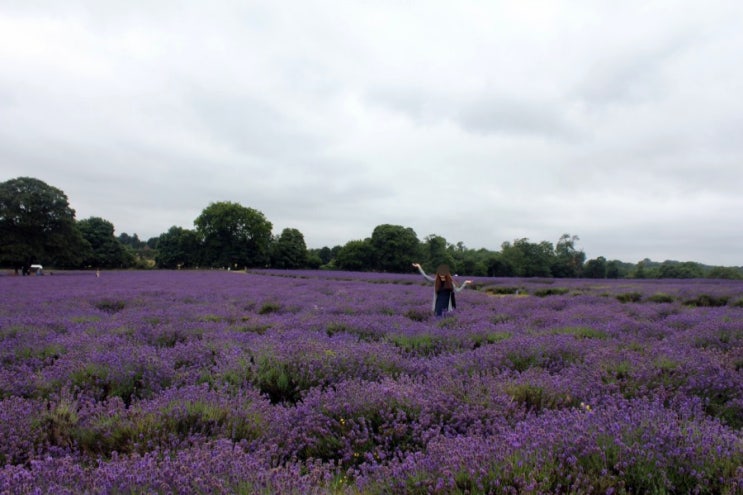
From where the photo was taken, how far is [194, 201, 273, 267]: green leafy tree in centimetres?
6831

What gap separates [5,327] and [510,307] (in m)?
8.96

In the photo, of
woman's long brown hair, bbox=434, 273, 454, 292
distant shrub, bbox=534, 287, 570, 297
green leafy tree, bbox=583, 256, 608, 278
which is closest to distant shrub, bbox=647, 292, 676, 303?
distant shrub, bbox=534, 287, 570, 297

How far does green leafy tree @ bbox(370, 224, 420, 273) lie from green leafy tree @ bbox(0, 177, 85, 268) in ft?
126

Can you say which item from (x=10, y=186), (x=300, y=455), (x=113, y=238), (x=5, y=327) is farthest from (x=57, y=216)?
(x=300, y=455)

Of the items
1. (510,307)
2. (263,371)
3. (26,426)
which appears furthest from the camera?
(510,307)

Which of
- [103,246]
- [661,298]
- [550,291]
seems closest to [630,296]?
[661,298]

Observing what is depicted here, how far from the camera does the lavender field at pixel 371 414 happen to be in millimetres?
1978

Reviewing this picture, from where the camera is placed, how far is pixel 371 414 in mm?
3039

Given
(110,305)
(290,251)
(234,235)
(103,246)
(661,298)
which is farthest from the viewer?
(290,251)

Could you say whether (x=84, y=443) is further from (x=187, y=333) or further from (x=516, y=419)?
(x=187, y=333)

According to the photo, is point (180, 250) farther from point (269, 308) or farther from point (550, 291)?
point (269, 308)

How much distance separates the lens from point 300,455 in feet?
9.21

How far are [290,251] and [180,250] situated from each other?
1987cm

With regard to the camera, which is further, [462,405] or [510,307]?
[510,307]
